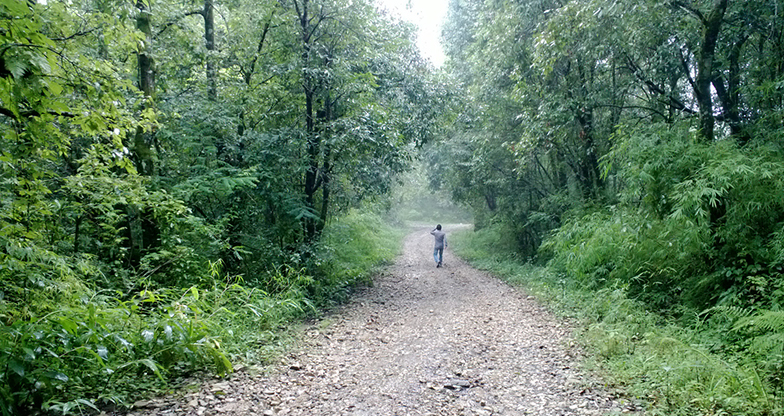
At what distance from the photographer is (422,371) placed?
5.33 m

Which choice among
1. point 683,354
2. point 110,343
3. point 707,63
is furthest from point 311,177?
point 707,63

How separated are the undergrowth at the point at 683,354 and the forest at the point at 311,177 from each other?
32 mm

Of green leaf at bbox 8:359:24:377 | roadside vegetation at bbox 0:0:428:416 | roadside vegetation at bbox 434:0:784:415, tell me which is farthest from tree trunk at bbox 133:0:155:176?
roadside vegetation at bbox 434:0:784:415

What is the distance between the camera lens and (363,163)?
10.8 metres

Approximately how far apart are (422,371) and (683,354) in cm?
313

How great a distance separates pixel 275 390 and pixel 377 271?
9110 millimetres

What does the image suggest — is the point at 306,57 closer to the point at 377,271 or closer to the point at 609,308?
the point at 377,271

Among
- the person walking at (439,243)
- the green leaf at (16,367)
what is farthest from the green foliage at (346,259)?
the green leaf at (16,367)

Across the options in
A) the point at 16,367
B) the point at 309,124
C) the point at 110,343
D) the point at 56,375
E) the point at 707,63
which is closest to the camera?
the point at 16,367

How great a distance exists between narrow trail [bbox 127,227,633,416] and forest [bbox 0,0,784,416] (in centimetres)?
51

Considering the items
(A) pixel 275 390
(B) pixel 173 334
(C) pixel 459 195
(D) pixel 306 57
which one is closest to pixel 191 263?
(B) pixel 173 334

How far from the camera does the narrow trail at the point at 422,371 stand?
4.24 metres

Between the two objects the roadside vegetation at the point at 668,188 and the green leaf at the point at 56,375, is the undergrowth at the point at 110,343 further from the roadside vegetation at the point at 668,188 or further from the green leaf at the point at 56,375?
the roadside vegetation at the point at 668,188

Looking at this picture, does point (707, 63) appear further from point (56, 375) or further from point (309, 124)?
point (56, 375)
